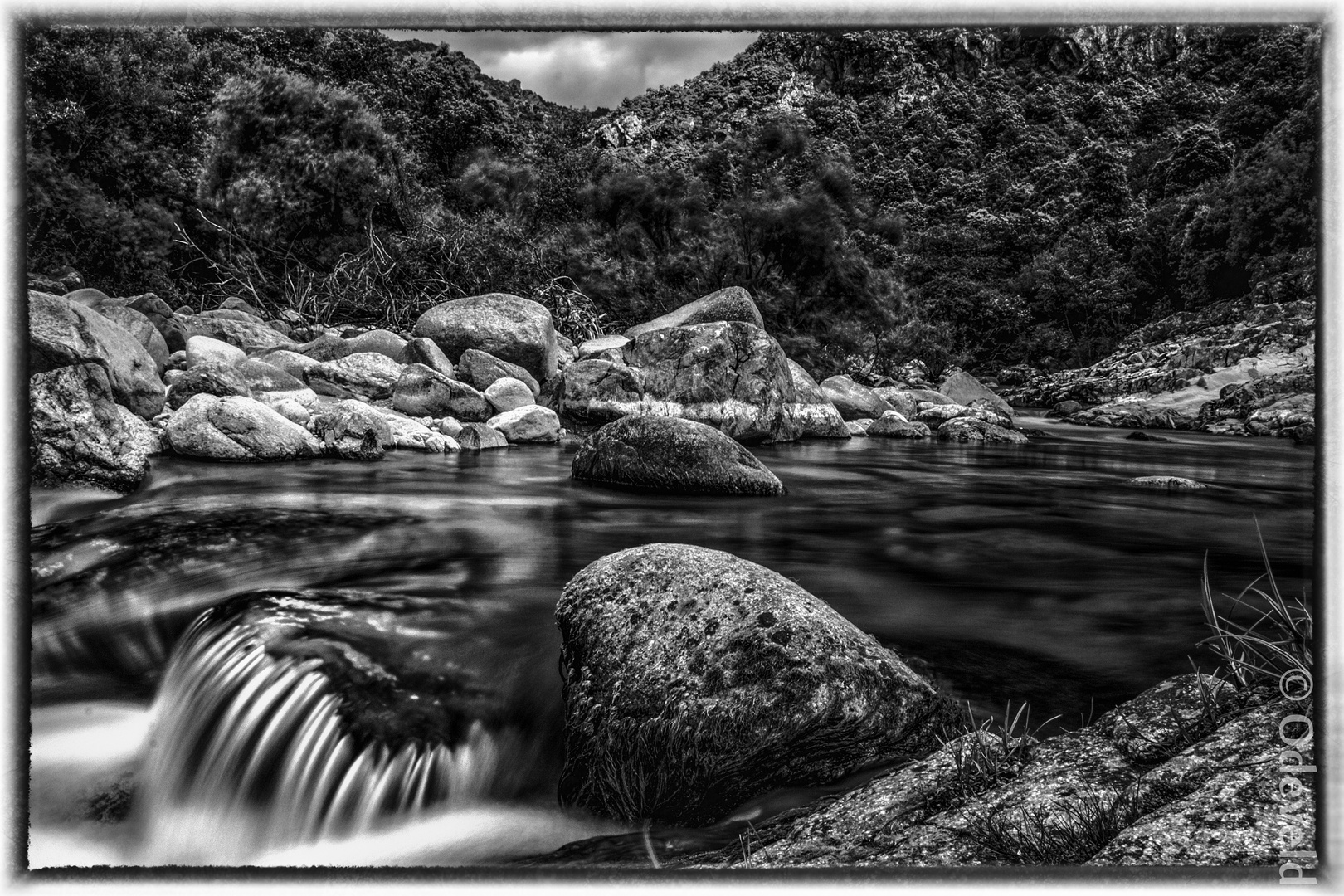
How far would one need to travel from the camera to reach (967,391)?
15.1 meters

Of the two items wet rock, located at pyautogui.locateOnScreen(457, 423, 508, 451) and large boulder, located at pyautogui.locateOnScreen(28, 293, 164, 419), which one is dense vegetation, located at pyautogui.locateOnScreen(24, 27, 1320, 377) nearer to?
large boulder, located at pyautogui.locateOnScreen(28, 293, 164, 419)

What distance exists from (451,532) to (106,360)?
3180 mm

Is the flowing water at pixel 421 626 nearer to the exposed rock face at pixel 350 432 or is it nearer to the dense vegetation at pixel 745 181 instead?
the dense vegetation at pixel 745 181

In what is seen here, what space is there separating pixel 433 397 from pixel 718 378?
3.29 meters

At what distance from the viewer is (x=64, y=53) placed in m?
2.30

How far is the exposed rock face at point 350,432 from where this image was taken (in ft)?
19.0

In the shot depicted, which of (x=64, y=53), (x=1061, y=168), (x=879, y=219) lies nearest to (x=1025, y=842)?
(x=64, y=53)

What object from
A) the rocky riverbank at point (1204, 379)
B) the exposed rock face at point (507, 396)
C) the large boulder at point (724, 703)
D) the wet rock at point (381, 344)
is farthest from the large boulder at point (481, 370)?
the large boulder at point (724, 703)

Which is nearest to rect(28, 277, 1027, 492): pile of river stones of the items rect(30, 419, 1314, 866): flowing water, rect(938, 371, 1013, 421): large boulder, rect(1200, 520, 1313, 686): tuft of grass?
rect(30, 419, 1314, 866): flowing water

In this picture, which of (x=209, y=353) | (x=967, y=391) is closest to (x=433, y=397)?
(x=209, y=353)

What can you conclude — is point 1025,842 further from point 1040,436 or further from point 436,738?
point 1040,436

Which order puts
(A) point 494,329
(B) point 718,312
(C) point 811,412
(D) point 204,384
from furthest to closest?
(B) point 718,312 < (C) point 811,412 < (A) point 494,329 < (D) point 204,384

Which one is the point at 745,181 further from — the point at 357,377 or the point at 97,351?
the point at 97,351

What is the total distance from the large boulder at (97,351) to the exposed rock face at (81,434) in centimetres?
10
